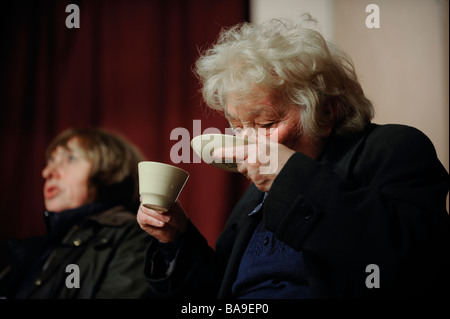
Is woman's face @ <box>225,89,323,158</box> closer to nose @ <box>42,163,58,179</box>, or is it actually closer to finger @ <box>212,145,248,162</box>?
finger @ <box>212,145,248,162</box>

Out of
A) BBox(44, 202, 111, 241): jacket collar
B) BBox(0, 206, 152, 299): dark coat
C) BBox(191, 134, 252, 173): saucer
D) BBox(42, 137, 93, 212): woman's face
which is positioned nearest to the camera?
BBox(191, 134, 252, 173): saucer

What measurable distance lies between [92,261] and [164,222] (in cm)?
69

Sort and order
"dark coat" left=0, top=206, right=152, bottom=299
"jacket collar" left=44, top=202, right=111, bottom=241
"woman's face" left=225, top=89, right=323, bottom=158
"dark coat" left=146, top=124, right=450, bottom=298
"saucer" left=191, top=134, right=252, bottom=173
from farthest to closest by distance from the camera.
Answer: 1. "jacket collar" left=44, top=202, right=111, bottom=241
2. "dark coat" left=0, top=206, right=152, bottom=299
3. "woman's face" left=225, top=89, right=323, bottom=158
4. "saucer" left=191, top=134, right=252, bottom=173
5. "dark coat" left=146, top=124, right=450, bottom=298

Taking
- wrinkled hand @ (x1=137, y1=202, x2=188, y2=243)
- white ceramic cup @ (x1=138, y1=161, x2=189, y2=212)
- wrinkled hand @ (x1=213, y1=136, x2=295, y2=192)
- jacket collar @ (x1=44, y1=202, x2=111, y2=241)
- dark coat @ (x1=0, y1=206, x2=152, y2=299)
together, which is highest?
wrinkled hand @ (x1=213, y1=136, x2=295, y2=192)

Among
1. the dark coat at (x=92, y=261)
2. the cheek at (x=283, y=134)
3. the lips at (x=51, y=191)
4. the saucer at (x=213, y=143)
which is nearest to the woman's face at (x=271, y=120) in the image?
the cheek at (x=283, y=134)

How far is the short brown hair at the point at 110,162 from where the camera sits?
5.95ft

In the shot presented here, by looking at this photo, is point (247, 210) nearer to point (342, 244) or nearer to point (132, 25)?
point (342, 244)

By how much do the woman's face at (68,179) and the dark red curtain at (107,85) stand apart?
277 mm

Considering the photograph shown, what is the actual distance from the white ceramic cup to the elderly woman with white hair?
0.07m

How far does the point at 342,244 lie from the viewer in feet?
2.20

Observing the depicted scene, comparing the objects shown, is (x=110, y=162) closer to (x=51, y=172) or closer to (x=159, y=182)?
(x=51, y=172)

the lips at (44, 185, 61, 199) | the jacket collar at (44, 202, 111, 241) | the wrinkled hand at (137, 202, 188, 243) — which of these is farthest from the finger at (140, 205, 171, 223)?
the lips at (44, 185, 61, 199)

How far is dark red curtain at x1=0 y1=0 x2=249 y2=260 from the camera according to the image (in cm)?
187
